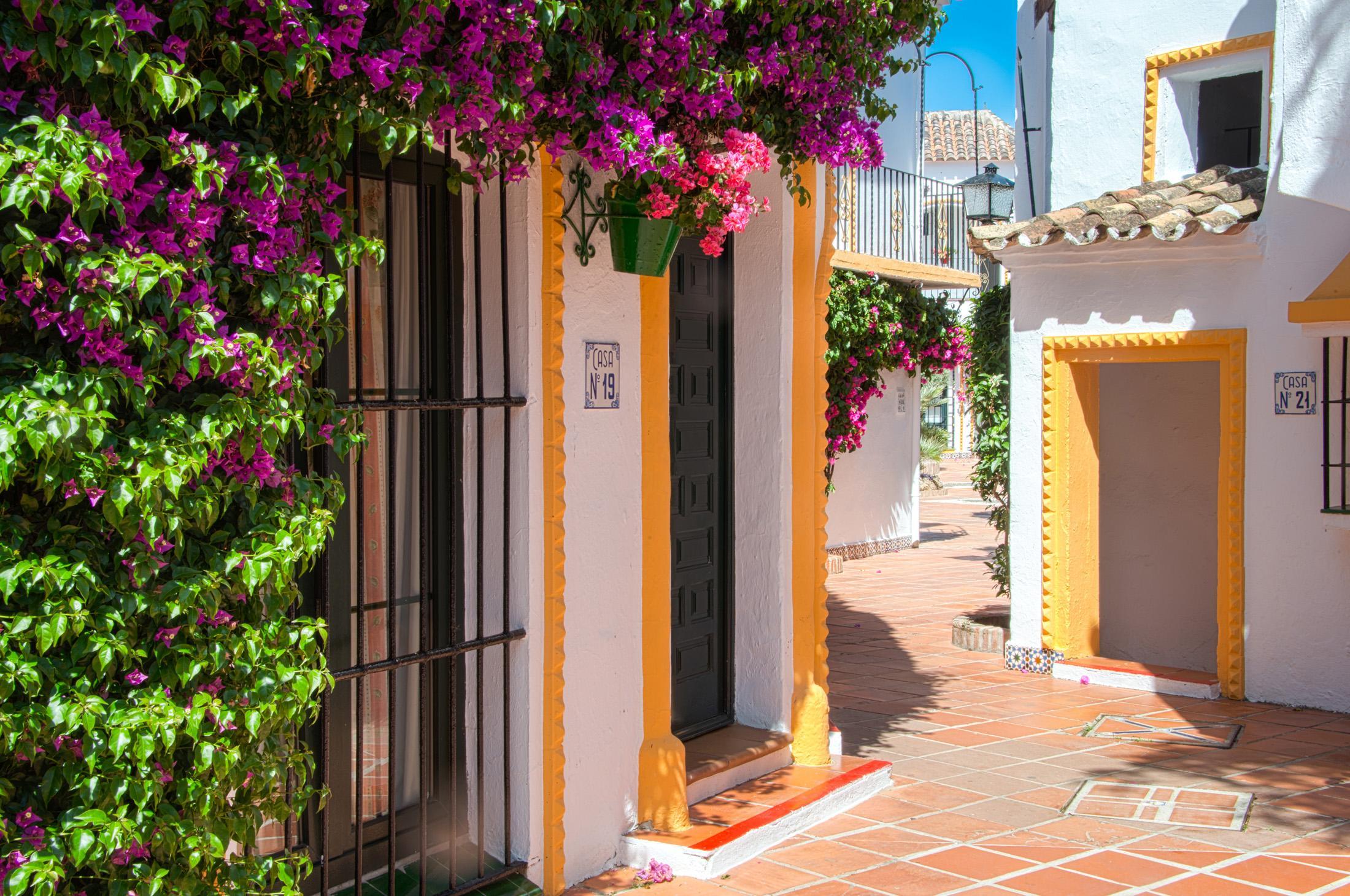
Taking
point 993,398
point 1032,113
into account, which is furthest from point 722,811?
point 1032,113

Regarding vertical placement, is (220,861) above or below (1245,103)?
below

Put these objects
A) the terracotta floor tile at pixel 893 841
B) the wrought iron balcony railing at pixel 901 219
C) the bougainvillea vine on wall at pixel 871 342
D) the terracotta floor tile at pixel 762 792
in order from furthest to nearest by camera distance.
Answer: the wrought iron balcony railing at pixel 901 219 → the bougainvillea vine on wall at pixel 871 342 → the terracotta floor tile at pixel 762 792 → the terracotta floor tile at pixel 893 841

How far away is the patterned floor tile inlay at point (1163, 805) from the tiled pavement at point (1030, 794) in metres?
0.07

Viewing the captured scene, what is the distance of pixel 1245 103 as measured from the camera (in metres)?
10.3

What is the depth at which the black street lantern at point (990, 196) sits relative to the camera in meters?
12.9

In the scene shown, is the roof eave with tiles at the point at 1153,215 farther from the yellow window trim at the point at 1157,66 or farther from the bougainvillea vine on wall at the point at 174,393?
the bougainvillea vine on wall at the point at 174,393

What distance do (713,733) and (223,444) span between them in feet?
12.9

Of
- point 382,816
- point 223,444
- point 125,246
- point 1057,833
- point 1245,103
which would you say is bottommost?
point 1057,833

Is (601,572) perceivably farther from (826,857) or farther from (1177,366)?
(1177,366)

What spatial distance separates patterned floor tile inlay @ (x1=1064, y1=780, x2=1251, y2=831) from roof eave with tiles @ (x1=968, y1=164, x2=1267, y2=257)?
3.83m

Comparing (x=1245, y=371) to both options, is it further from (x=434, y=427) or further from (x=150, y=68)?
(x=150, y=68)

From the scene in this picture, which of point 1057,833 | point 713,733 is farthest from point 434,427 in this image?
point 1057,833

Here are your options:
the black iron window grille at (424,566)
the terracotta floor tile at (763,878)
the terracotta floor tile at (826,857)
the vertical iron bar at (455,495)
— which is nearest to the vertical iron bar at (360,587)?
the black iron window grille at (424,566)

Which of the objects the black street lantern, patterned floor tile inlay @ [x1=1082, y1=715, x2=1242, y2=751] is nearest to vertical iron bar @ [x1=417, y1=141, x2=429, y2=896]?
patterned floor tile inlay @ [x1=1082, y1=715, x2=1242, y2=751]
